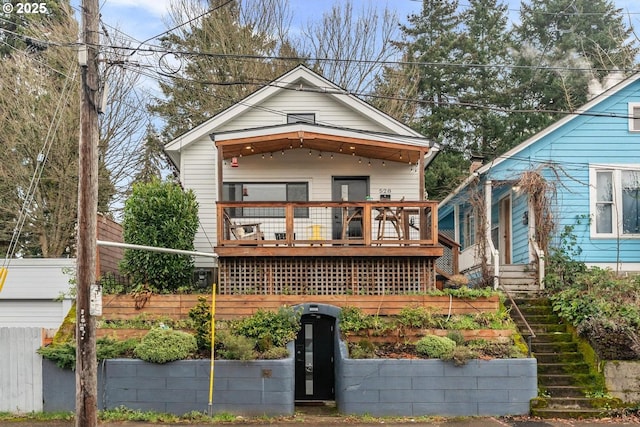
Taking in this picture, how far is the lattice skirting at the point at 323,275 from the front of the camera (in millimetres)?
14594

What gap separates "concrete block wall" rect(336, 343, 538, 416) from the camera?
1198cm

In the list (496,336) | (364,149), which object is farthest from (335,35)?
(496,336)

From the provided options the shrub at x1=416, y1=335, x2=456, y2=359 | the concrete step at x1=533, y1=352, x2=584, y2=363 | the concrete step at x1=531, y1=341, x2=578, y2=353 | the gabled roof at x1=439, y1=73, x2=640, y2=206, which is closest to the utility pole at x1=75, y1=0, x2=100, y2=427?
the shrub at x1=416, y1=335, x2=456, y2=359

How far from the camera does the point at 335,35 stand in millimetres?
30641

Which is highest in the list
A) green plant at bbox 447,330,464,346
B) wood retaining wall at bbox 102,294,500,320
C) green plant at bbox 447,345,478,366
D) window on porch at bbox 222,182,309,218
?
window on porch at bbox 222,182,309,218

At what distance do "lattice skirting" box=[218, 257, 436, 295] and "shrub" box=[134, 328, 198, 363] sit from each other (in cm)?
237

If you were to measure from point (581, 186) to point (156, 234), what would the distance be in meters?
10.8

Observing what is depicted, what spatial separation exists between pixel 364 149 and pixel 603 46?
869 inches

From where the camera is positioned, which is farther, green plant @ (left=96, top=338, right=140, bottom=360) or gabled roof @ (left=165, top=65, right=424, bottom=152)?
gabled roof @ (left=165, top=65, right=424, bottom=152)

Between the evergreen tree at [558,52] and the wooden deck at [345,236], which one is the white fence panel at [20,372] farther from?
the evergreen tree at [558,52]

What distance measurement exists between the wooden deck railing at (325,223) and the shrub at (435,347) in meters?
2.68

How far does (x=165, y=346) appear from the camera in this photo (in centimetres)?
1205

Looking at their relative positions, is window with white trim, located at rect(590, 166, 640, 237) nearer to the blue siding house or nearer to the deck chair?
the blue siding house

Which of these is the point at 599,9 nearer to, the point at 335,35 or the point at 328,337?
the point at 335,35
